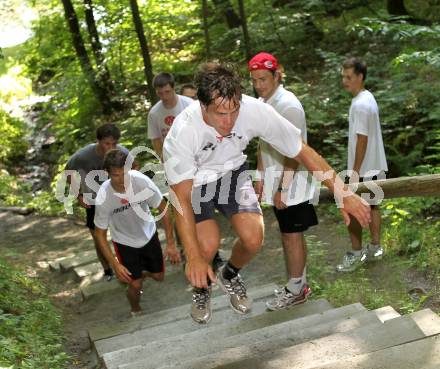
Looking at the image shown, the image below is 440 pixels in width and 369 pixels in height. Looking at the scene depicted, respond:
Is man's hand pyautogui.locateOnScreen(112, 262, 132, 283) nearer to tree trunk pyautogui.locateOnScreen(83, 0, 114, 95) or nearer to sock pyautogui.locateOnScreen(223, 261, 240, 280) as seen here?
sock pyautogui.locateOnScreen(223, 261, 240, 280)

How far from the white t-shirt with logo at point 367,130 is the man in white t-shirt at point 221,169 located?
6.60 ft

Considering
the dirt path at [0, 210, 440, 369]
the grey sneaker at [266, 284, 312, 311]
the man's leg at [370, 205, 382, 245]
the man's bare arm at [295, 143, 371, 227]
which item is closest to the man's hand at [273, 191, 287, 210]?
the grey sneaker at [266, 284, 312, 311]

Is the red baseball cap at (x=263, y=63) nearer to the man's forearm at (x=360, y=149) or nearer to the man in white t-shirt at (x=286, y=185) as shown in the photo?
the man in white t-shirt at (x=286, y=185)

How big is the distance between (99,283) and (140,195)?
7.92ft

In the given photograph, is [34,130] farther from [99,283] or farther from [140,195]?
[140,195]

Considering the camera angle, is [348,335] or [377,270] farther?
[377,270]

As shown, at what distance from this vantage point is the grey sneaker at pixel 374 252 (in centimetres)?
662

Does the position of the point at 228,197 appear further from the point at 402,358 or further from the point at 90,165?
the point at 90,165

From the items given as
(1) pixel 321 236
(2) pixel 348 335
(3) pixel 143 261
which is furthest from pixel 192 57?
(2) pixel 348 335

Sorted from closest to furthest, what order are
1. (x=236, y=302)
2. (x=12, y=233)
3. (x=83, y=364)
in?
1. (x=236, y=302)
2. (x=83, y=364)
3. (x=12, y=233)

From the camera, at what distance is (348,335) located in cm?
357

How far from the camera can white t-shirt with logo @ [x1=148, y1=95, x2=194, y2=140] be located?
740 centimetres

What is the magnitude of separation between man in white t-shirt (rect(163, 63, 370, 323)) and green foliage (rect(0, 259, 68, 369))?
1.38 metres

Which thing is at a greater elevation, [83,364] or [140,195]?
[140,195]
